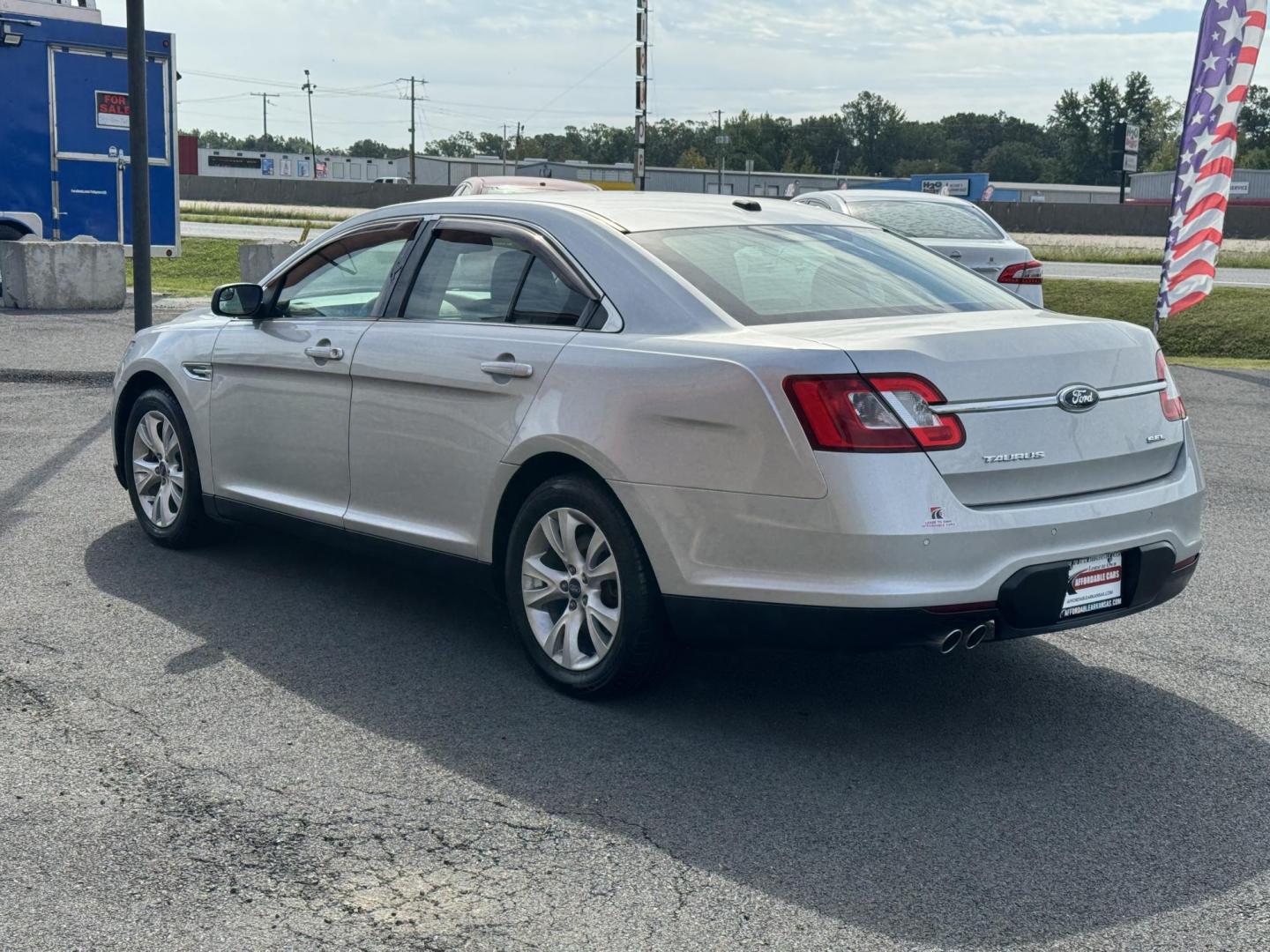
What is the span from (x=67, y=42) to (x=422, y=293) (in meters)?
15.2

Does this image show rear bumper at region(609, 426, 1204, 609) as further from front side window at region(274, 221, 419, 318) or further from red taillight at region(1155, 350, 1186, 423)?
front side window at region(274, 221, 419, 318)

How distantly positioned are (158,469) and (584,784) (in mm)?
3565

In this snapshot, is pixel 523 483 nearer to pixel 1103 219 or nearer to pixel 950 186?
pixel 1103 219

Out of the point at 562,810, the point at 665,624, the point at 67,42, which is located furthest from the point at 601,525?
the point at 67,42

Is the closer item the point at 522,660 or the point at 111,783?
the point at 111,783

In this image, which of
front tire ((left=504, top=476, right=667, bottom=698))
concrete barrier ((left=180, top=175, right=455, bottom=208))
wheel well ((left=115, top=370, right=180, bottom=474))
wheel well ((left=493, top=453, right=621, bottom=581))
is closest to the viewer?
front tire ((left=504, top=476, right=667, bottom=698))

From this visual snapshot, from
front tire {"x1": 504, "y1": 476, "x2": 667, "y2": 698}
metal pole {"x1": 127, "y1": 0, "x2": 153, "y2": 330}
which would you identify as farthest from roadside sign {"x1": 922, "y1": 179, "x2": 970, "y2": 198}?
front tire {"x1": 504, "y1": 476, "x2": 667, "y2": 698}

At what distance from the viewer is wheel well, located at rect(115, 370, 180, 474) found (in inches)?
271

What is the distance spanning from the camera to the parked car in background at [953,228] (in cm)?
1351

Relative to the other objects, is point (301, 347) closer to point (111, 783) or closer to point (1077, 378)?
point (111, 783)

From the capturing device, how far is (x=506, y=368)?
493 cm

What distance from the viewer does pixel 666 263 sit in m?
4.82

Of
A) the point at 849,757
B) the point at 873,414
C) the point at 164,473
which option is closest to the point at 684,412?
the point at 873,414

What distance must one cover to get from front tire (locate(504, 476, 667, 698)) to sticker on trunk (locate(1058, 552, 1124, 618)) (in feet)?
4.01
